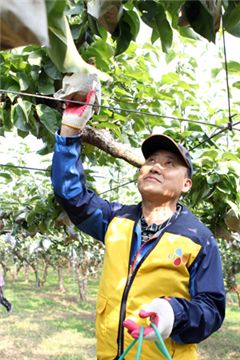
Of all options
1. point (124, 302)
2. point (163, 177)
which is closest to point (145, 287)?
point (124, 302)

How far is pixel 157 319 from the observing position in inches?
36.8

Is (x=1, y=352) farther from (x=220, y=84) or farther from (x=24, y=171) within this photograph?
(x=220, y=84)

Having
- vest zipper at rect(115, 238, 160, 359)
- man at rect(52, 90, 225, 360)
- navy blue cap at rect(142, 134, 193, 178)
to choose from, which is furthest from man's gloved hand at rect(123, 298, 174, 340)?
navy blue cap at rect(142, 134, 193, 178)

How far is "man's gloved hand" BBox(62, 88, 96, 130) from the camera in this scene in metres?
1.04

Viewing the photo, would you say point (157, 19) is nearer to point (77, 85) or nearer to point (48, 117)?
point (77, 85)

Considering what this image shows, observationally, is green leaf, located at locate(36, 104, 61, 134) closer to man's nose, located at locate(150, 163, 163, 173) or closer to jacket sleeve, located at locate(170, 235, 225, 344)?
man's nose, located at locate(150, 163, 163, 173)

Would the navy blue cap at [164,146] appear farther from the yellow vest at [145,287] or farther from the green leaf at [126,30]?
the green leaf at [126,30]

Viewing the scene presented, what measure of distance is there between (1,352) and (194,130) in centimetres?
563

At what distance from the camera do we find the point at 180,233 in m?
1.13

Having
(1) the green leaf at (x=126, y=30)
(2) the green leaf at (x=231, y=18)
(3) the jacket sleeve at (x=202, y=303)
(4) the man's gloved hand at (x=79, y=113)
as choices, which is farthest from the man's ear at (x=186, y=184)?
(2) the green leaf at (x=231, y=18)

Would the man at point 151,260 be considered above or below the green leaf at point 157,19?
below

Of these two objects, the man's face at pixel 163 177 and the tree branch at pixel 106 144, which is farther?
the tree branch at pixel 106 144

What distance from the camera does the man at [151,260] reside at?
3.48ft

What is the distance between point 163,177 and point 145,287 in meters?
0.28
